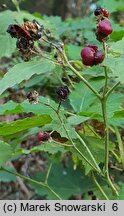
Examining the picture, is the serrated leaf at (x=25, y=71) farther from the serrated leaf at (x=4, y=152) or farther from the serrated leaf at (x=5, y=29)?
the serrated leaf at (x=5, y=29)

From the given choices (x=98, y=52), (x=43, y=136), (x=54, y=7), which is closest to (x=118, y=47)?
(x=98, y=52)

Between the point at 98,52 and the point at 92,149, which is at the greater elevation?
the point at 98,52

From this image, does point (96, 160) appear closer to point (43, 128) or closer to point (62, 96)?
point (43, 128)

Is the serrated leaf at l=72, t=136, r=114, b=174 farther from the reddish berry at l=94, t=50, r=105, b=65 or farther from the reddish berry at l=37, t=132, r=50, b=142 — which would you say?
the reddish berry at l=94, t=50, r=105, b=65

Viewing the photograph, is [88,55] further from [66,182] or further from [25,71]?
[66,182]

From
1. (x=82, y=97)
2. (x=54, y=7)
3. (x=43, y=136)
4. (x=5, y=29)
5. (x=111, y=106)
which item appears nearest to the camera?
(x=43, y=136)

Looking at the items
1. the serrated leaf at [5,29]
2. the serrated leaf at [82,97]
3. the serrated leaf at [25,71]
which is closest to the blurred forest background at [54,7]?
the serrated leaf at [5,29]

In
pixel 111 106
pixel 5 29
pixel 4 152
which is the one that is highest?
pixel 5 29

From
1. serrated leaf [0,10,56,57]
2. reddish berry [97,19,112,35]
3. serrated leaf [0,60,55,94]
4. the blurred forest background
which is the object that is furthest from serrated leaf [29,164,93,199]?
the blurred forest background
